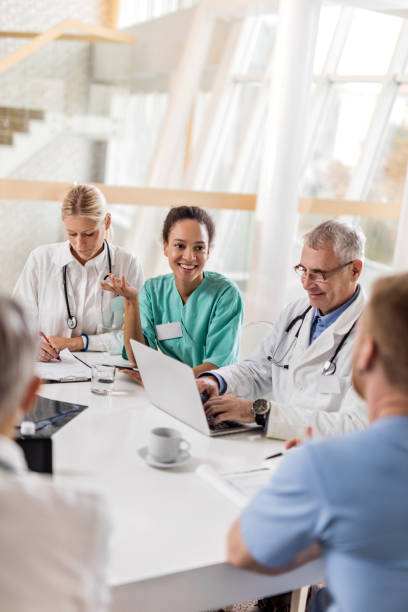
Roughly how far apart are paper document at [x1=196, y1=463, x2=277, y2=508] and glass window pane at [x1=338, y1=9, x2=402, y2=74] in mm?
4789

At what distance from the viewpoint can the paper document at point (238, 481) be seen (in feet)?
5.01

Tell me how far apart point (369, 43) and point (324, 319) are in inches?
170

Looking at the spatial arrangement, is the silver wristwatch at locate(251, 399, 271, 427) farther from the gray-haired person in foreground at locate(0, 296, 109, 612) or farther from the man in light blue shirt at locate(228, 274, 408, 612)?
the gray-haired person in foreground at locate(0, 296, 109, 612)

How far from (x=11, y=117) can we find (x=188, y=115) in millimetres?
1611

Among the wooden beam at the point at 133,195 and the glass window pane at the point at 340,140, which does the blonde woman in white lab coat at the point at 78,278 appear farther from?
the glass window pane at the point at 340,140

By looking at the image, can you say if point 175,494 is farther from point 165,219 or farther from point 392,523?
point 165,219

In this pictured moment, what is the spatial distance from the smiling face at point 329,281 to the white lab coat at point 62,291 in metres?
1.01

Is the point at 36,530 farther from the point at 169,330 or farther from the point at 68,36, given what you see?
the point at 68,36

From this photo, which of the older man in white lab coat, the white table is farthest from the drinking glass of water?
the older man in white lab coat

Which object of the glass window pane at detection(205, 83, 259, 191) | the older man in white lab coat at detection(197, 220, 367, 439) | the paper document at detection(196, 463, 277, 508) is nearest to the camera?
the paper document at detection(196, 463, 277, 508)

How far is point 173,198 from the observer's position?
146 inches

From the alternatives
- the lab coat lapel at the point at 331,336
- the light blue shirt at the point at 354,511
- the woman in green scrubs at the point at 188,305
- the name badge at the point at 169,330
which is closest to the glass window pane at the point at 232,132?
the woman in green scrubs at the point at 188,305

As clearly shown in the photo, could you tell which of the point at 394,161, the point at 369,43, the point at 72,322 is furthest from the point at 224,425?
the point at 369,43

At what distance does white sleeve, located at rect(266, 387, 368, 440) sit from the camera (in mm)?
1847
